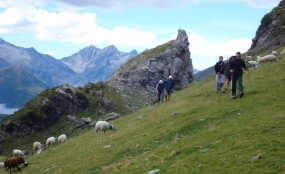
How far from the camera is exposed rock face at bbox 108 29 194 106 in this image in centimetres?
11575

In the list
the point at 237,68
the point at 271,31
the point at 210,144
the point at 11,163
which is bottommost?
the point at 11,163

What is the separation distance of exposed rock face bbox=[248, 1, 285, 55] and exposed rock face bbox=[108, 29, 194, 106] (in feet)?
112

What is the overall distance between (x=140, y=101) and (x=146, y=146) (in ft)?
279

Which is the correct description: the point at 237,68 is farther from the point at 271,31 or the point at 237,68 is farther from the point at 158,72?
the point at 158,72

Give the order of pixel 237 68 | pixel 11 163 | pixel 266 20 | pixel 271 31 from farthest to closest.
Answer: pixel 266 20 → pixel 271 31 → pixel 11 163 → pixel 237 68

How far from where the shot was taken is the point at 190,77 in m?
124

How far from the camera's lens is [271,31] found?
83500 millimetres

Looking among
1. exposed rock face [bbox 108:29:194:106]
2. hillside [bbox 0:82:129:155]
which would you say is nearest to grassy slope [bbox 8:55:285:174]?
hillside [bbox 0:82:129:155]

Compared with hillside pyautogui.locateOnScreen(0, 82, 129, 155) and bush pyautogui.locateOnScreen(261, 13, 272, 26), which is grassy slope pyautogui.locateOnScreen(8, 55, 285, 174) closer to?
hillside pyautogui.locateOnScreen(0, 82, 129, 155)

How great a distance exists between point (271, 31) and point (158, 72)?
48326 millimetres

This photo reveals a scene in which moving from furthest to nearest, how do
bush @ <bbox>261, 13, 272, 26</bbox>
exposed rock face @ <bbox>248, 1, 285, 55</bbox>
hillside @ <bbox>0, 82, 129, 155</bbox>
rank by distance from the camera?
bush @ <bbox>261, 13, 272, 26</bbox>
hillside @ <bbox>0, 82, 129, 155</bbox>
exposed rock face @ <bbox>248, 1, 285, 55</bbox>

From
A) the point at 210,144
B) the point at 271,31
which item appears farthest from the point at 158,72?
the point at 210,144

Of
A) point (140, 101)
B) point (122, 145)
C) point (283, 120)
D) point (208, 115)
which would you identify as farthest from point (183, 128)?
point (140, 101)

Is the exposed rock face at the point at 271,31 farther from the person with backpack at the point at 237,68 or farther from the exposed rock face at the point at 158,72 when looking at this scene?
the person with backpack at the point at 237,68
